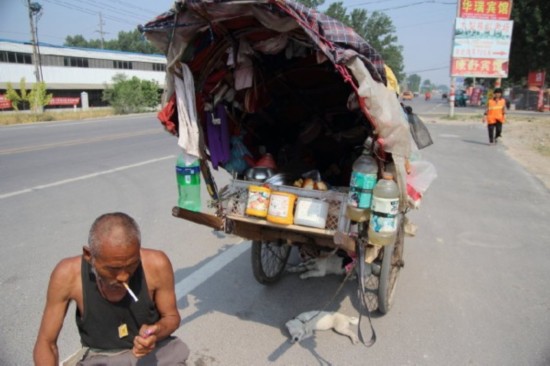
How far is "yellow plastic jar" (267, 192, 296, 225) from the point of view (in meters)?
3.10

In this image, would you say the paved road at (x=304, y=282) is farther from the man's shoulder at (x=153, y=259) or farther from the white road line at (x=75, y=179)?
the man's shoulder at (x=153, y=259)

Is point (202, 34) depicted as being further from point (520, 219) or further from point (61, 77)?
point (61, 77)

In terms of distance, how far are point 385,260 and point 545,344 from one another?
1.33 meters

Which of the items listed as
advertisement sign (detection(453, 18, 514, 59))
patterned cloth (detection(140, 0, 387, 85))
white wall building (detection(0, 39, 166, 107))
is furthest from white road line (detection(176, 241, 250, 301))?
white wall building (detection(0, 39, 166, 107))

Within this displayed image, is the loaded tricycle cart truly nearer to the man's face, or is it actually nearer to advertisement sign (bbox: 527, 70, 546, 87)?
the man's face

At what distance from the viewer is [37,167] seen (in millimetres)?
9484

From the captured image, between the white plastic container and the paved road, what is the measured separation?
0.97 m

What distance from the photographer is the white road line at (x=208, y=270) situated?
4141 millimetres

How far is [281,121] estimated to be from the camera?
4594mm

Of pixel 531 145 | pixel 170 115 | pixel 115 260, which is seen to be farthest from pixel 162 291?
pixel 531 145

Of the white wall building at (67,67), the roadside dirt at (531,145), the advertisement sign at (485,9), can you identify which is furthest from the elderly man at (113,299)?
the white wall building at (67,67)

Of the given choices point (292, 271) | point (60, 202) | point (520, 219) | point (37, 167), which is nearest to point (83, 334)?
point (292, 271)

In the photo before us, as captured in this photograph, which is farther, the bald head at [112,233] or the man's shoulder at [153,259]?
the man's shoulder at [153,259]

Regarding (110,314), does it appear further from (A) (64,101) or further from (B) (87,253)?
(A) (64,101)
